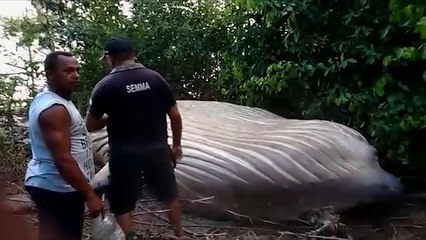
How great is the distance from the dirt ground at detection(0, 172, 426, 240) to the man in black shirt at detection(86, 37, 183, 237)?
23 cm

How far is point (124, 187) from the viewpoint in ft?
13.1

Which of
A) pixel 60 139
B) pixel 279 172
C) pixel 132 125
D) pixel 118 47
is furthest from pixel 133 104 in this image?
pixel 279 172

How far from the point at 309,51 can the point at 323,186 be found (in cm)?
152

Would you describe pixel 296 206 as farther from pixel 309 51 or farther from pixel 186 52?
pixel 186 52

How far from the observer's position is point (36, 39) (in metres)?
7.56

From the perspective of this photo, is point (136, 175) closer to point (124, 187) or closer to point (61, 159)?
point (124, 187)

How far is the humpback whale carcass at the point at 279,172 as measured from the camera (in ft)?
15.6

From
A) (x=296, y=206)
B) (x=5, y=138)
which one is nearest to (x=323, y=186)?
(x=296, y=206)

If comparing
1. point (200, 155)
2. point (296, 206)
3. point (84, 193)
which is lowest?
point (296, 206)

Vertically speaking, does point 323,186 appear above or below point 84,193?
below

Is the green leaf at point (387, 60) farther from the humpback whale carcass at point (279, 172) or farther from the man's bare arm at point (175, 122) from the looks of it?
the man's bare arm at point (175, 122)

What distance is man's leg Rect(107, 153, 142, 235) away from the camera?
3932 millimetres

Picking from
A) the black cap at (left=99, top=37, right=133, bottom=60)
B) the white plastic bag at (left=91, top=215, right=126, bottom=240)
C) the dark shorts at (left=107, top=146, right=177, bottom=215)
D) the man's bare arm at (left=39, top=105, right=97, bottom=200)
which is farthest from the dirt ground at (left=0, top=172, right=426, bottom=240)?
the man's bare arm at (left=39, top=105, right=97, bottom=200)

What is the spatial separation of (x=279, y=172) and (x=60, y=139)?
221 cm
